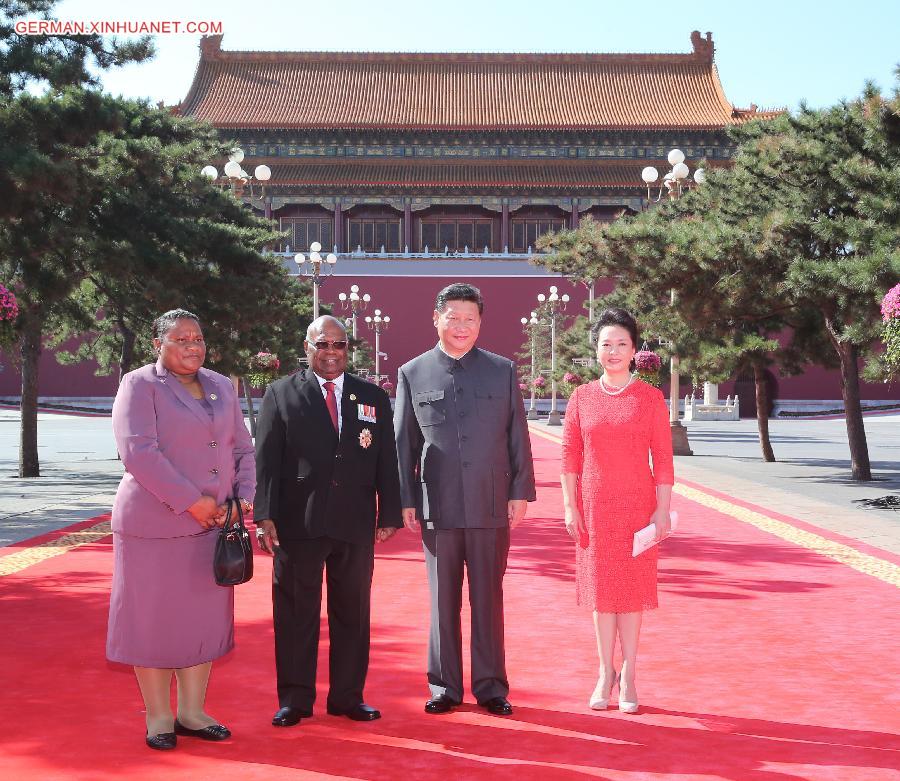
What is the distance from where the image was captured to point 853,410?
16.4 metres

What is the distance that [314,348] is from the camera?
15.7ft

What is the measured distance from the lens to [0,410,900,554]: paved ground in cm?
1166

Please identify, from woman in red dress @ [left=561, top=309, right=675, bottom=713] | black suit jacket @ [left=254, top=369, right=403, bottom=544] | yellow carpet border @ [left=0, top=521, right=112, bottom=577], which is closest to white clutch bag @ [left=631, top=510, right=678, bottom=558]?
woman in red dress @ [left=561, top=309, right=675, bottom=713]

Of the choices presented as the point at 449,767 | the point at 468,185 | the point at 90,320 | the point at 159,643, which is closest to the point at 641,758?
the point at 449,767

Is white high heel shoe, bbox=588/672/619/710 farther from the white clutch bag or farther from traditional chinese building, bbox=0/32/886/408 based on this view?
traditional chinese building, bbox=0/32/886/408

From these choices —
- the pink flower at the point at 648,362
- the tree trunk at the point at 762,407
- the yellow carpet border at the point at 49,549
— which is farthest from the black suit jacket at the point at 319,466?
the tree trunk at the point at 762,407

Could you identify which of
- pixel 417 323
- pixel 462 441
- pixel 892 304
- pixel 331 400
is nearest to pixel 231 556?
pixel 331 400

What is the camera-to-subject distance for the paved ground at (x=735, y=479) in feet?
38.2

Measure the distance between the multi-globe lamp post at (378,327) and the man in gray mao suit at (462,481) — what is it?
39.3 meters

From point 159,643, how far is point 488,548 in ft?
4.36

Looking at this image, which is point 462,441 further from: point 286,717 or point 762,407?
point 762,407

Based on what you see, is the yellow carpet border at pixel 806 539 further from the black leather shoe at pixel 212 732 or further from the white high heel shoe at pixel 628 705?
the black leather shoe at pixel 212 732

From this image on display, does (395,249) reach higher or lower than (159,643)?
higher

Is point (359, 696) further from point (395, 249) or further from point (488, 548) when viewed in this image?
point (395, 249)
